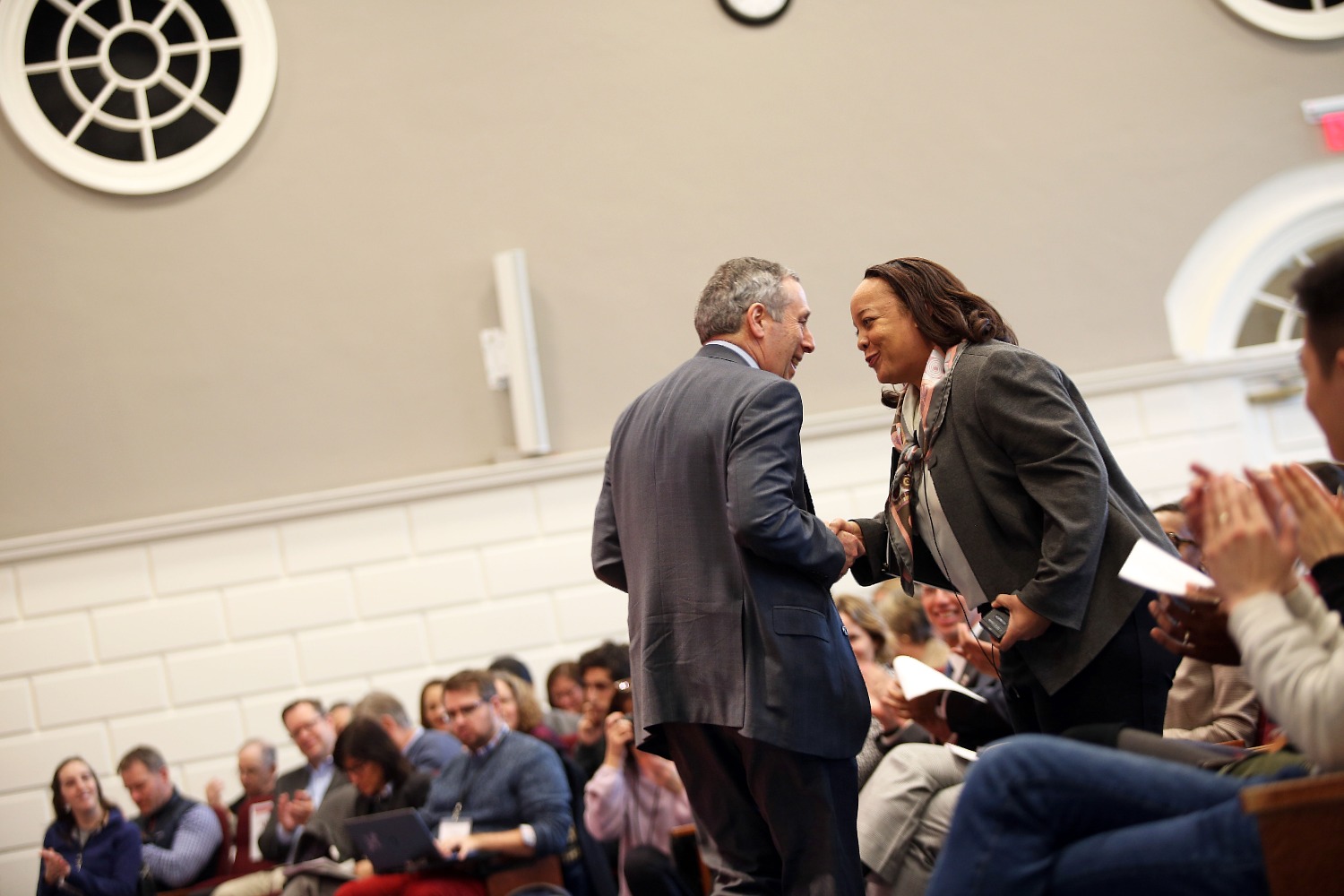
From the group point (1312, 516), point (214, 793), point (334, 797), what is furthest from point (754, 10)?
point (1312, 516)

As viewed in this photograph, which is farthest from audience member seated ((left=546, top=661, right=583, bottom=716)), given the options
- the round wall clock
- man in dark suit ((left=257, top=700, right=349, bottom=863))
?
the round wall clock

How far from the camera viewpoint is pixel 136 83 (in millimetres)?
5902

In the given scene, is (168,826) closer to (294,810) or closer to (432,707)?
(294,810)

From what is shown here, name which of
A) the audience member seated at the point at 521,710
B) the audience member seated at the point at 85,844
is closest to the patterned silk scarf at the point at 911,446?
the audience member seated at the point at 521,710

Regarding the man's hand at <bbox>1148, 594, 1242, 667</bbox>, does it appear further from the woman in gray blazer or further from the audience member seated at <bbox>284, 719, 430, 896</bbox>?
the audience member seated at <bbox>284, 719, 430, 896</bbox>

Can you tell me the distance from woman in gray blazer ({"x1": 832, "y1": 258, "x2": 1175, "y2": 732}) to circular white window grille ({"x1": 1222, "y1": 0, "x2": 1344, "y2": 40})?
14.4ft

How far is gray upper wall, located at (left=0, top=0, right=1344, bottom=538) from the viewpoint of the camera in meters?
5.78

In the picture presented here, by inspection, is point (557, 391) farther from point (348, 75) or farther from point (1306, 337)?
point (1306, 337)

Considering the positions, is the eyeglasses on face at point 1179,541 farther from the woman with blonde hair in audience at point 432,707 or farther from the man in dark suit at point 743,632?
the woman with blonde hair in audience at point 432,707

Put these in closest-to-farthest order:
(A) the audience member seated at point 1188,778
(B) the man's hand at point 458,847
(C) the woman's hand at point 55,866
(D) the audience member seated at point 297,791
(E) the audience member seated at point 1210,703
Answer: (A) the audience member seated at point 1188,778 < (E) the audience member seated at point 1210,703 < (B) the man's hand at point 458,847 < (D) the audience member seated at point 297,791 < (C) the woman's hand at point 55,866

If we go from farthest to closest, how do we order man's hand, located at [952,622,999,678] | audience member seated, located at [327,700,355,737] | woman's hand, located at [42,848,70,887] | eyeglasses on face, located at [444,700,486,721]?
audience member seated, located at [327,700,355,737], woman's hand, located at [42,848,70,887], eyeglasses on face, located at [444,700,486,721], man's hand, located at [952,622,999,678]

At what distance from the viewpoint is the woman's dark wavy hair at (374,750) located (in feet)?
14.4

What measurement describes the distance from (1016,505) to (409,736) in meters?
3.36

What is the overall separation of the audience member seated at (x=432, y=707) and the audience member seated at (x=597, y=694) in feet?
3.35
